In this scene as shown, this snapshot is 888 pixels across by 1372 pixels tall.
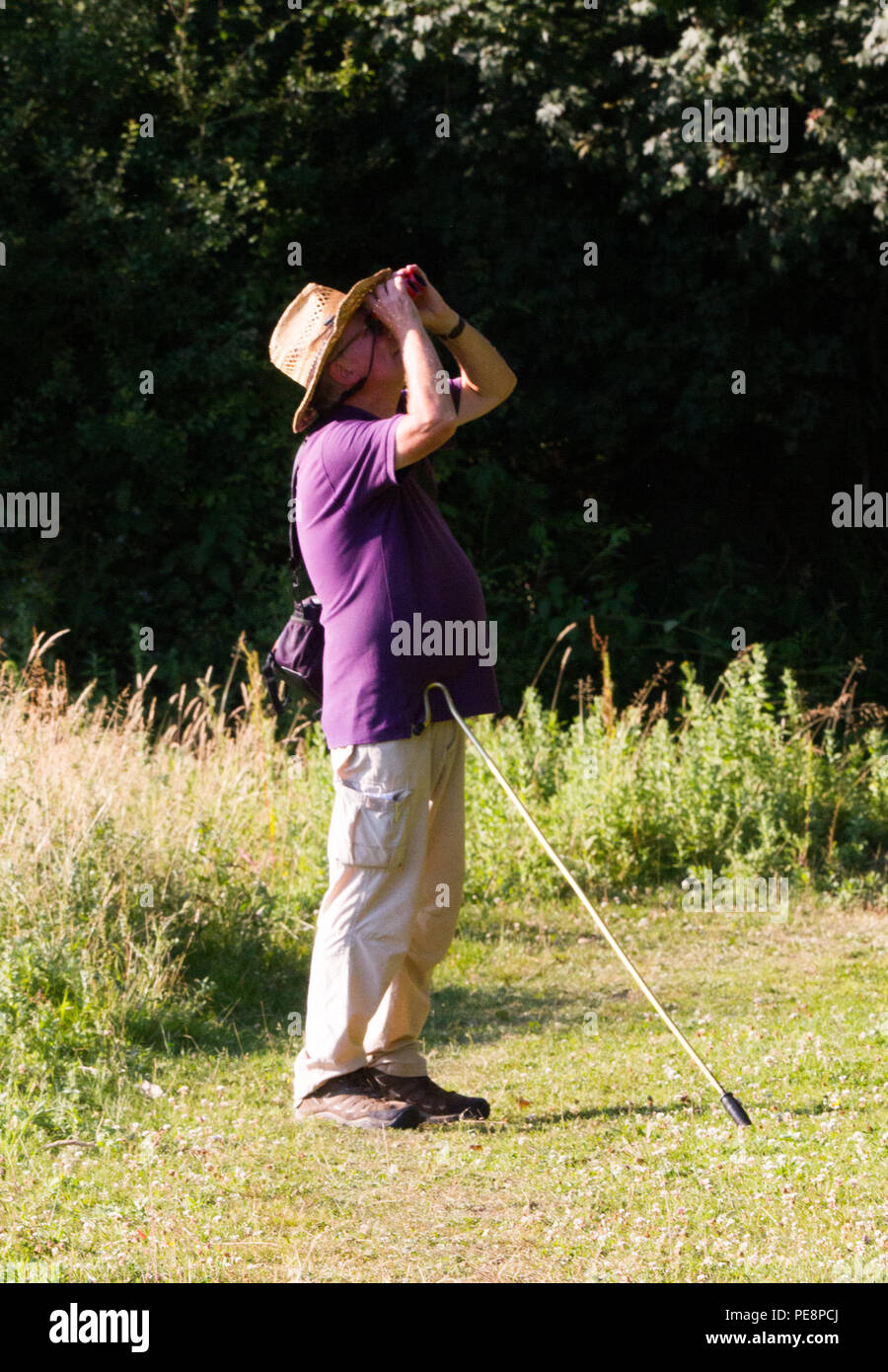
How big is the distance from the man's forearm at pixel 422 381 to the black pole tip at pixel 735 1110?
2071 mm

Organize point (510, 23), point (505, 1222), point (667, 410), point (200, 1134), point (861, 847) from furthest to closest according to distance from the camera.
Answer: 1. point (667, 410)
2. point (510, 23)
3. point (861, 847)
4. point (200, 1134)
5. point (505, 1222)

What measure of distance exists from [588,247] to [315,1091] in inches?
361

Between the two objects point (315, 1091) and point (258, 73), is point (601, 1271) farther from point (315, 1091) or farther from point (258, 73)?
point (258, 73)

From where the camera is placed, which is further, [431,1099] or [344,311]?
[431,1099]

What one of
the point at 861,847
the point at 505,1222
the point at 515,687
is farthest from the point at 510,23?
the point at 505,1222

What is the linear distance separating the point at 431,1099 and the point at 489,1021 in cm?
123

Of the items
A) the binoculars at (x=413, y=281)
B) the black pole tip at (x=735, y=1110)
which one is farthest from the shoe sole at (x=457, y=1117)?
the binoculars at (x=413, y=281)

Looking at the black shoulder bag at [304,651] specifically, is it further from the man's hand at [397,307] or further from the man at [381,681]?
the man's hand at [397,307]

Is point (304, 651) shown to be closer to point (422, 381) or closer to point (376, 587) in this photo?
point (376, 587)

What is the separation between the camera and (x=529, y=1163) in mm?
4035

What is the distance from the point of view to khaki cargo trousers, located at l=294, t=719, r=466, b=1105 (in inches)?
165

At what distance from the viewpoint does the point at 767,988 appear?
6.05m

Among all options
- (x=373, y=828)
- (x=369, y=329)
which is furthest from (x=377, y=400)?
(x=373, y=828)

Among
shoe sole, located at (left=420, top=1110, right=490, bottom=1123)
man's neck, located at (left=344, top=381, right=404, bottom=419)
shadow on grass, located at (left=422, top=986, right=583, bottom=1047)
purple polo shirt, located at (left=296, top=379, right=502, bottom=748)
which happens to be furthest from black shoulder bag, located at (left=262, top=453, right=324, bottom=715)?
shadow on grass, located at (left=422, top=986, right=583, bottom=1047)
